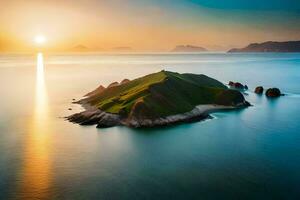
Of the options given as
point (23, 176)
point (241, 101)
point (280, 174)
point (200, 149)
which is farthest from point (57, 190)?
point (241, 101)

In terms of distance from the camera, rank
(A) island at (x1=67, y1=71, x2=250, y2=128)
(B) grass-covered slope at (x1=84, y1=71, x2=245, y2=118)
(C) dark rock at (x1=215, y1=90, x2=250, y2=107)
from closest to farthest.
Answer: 1. (A) island at (x1=67, y1=71, x2=250, y2=128)
2. (B) grass-covered slope at (x1=84, y1=71, x2=245, y2=118)
3. (C) dark rock at (x1=215, y1=90, x2=250, y2=107)

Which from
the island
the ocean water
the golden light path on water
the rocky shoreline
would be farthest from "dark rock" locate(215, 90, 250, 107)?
the golden light path on water

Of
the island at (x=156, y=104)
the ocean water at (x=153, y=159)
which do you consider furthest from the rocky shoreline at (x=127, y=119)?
the ocean water at (x=153, y=159)

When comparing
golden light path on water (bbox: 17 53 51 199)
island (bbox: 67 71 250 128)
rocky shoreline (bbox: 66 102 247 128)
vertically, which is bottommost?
golden light path on water (bbox: 17 53 51 199)

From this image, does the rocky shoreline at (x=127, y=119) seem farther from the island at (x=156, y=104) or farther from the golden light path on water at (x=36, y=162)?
the golden light path on water at (x=36, y=162)

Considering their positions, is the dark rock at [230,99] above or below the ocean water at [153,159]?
above

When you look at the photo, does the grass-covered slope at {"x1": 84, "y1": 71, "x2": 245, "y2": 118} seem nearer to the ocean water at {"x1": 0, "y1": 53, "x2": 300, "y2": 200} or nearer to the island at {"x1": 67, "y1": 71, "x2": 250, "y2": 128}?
the island at {"x1": 67, "y1": 71, "x2": 250, "y2": 128}

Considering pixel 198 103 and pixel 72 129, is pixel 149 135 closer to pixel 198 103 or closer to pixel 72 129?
pixel 72 129
